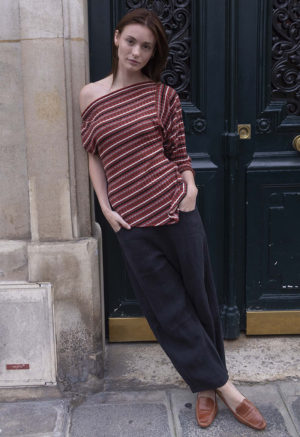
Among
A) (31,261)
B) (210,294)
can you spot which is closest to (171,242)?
(210,294)

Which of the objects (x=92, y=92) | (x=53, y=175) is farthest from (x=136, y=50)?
(x=53, y=175)

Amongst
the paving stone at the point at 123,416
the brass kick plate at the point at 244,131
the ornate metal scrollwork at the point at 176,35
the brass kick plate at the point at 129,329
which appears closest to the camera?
the paving stone at the point at 123,416

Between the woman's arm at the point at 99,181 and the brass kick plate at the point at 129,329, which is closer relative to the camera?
the woman's arm at the point at 99,181

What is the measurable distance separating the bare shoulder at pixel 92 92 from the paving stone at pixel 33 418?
1.58 metres

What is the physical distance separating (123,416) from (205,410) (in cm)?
43

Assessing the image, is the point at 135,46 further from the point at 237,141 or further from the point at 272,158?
the point at 272,158

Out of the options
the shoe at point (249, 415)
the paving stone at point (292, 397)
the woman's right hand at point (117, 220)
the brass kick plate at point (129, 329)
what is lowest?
the paving stone at point (292, 397)

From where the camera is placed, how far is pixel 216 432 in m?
2.81

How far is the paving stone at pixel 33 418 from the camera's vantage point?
9.28 ft

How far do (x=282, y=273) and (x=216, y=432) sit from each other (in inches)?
46.6

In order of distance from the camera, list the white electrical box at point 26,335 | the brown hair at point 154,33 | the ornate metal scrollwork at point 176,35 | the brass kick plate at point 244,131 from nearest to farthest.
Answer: the brown hair at point 154,33 < the white electrical box at point 26,335 < the ornate metal scrollwork at point 176,35 < the brass kick plate at point 244,131

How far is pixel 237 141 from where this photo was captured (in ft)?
11.2

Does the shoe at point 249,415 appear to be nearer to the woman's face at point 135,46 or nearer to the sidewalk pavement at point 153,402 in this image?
the sidewalk pavement at point 153,402

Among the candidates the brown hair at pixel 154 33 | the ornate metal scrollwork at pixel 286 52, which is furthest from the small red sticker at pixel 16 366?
the ornate metal scrollwork at pixel 286 52
